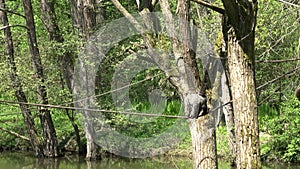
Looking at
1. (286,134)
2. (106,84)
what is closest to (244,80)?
(286,134)

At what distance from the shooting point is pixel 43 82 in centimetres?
1536

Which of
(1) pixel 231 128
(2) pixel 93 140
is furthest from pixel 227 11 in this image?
(2) pixel 93 140

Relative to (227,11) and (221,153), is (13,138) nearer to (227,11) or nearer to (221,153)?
(221,153)

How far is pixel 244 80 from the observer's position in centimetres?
447

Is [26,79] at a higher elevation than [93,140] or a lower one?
higher

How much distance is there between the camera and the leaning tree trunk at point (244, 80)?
4434 millimetres

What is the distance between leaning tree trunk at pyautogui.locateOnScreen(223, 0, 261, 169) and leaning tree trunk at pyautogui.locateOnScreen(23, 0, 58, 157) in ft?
36.4

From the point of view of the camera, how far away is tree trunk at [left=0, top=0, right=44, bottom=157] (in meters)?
15.5

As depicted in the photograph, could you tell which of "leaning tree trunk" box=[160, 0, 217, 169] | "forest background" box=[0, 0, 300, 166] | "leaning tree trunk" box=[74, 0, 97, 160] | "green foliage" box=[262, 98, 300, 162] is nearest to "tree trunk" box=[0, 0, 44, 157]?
"forest background" box=[0, 0, 300, 166]

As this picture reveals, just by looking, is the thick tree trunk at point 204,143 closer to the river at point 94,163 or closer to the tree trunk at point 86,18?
the river at point 94,163

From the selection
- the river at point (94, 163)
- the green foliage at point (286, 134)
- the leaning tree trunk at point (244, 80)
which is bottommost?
the river at point (94, 163)

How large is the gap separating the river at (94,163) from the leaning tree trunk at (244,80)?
362 inches

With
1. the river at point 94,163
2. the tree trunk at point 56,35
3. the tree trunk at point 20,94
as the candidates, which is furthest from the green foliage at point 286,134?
the tree trunk at point 20,94

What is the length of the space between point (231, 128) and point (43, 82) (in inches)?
221
